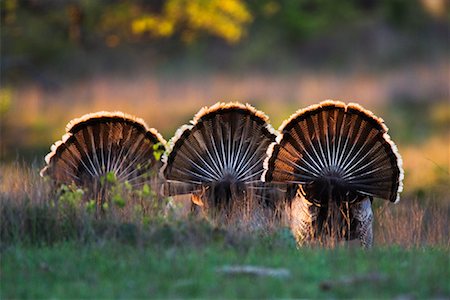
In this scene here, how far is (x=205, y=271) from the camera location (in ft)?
25.2

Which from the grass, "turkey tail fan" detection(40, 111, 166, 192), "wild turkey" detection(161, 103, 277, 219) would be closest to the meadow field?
the grass

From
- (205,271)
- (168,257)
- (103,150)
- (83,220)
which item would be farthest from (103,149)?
(205,271)

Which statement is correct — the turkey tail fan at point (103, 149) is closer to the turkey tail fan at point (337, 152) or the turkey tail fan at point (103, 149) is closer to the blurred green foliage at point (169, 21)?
the turkey tail fan at point (337, 152)

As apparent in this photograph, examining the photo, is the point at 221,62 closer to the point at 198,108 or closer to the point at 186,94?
the point at 186,94

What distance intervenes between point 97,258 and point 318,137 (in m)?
2.97

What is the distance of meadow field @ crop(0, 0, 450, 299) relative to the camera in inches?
301

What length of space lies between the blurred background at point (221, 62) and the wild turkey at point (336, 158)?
943 cm

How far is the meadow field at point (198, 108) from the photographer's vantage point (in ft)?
25.1

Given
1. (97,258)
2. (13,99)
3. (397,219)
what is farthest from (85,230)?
(13,99)

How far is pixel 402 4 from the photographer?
34.7 meters

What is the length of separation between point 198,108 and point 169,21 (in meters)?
3.67

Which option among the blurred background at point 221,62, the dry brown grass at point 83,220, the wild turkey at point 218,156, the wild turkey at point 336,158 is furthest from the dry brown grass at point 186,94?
the dry brown grass at point 83,220

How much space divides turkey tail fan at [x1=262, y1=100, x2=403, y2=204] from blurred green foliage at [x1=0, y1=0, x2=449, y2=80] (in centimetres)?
1661

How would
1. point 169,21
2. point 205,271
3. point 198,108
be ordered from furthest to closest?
point 169,21
point 198,108
point 205,271
